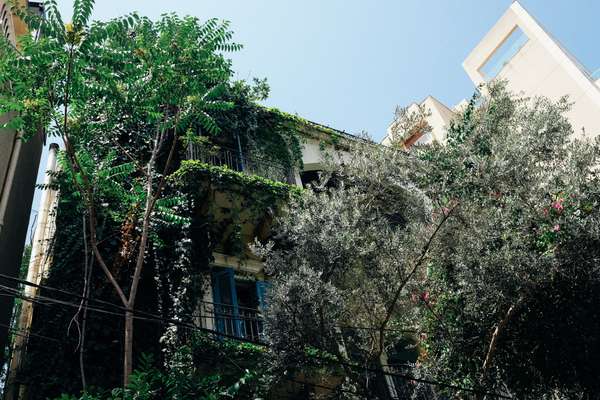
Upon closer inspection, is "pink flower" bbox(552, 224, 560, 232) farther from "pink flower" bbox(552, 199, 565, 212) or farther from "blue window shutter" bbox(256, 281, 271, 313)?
"blue window shutter" bbox(256, 281, 271, 313)

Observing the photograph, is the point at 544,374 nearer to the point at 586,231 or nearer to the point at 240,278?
the point at 586,231

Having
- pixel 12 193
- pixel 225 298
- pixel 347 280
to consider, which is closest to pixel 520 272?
pixel 347 280

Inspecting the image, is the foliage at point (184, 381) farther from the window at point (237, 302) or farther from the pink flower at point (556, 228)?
the pink flower at point (556, 228)

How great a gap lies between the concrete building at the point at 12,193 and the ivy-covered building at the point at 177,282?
99cm

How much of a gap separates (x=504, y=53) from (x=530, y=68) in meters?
A: 2.05

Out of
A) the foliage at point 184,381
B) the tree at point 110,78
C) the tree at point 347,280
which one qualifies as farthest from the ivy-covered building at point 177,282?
the tree at point 347,280

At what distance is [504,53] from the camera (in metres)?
23.5

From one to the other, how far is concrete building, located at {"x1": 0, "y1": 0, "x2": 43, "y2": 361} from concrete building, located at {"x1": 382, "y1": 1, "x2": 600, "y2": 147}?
11.5 metres

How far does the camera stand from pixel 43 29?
22.8ft

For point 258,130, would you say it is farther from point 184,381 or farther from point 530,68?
point 530,68

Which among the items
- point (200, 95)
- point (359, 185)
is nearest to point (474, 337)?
point (359, 185)

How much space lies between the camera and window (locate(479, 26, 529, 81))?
22927mm

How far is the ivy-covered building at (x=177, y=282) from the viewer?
27.2ft

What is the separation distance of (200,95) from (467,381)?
6.35m
